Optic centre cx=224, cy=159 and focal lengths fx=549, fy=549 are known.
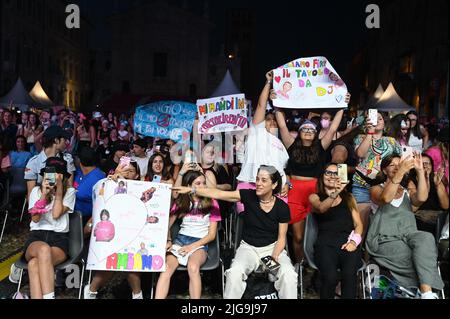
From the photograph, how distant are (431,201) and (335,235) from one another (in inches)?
55.0

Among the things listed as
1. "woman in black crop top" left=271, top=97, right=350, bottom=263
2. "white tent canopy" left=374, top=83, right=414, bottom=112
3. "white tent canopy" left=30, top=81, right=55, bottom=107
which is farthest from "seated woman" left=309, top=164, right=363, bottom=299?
"white tent canopy" left=30, top=81, right=55, bottom=107

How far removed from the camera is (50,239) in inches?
207

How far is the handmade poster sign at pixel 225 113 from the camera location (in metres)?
7.24

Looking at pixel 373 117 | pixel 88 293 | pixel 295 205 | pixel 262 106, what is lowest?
pixel 88 293

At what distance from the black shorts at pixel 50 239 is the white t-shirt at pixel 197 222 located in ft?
3.66

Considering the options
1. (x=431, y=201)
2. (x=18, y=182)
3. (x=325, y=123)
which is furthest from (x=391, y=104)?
(x=18, y=182)

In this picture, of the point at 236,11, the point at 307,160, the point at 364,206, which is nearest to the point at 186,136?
the point at 307,160

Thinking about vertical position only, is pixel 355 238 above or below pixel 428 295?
above

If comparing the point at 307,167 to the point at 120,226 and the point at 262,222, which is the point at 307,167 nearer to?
the point at 262,222

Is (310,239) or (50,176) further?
(310,239)

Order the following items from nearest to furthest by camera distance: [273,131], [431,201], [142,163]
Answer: [431,201] < [273,131] < [142,163]

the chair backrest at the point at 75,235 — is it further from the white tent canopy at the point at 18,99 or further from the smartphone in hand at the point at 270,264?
the white tent canopy at the point at 18,99

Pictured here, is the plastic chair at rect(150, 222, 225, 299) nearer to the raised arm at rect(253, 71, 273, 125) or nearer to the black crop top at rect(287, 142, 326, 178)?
the black crop top at rect(287, 142, 326, 178)

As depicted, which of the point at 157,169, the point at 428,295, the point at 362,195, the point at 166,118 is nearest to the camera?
the point at 428,295
